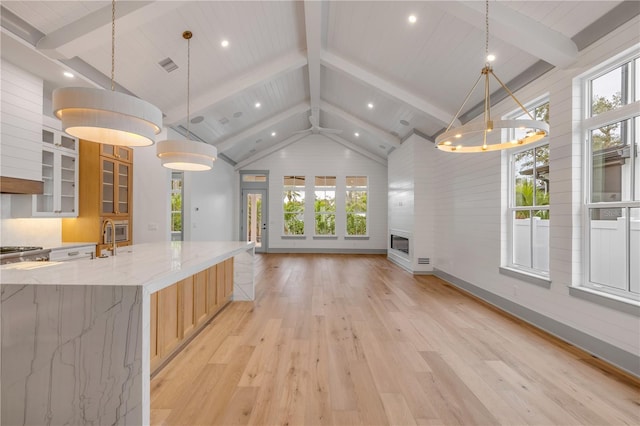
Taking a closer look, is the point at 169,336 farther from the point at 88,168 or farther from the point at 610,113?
the point at 610,113

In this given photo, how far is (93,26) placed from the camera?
3.10 m

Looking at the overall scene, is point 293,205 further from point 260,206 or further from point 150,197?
point 150,197

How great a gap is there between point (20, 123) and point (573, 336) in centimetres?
634

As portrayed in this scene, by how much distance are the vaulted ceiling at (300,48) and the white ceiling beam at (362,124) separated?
60cm

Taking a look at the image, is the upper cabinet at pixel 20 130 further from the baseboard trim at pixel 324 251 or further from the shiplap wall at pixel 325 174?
the baseboard trim at pixel 324 251

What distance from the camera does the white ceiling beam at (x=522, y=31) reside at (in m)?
2.88

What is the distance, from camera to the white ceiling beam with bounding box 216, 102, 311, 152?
7.55m

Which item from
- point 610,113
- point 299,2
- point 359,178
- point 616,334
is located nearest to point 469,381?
point 616,334

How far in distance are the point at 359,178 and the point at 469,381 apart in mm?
8205

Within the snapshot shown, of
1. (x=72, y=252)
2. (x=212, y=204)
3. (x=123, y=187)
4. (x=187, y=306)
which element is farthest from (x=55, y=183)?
(x=212, y=204)

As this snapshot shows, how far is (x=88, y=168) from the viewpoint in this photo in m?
4.48

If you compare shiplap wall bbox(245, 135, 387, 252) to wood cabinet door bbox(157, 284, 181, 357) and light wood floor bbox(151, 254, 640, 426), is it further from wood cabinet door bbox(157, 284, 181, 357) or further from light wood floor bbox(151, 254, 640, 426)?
wood cabinet door bbox(157, 284, 181, 357)

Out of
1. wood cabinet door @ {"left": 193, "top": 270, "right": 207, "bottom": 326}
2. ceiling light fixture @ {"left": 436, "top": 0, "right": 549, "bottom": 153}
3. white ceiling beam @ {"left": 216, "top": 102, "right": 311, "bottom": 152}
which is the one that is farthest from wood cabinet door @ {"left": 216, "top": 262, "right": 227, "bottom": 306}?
white ceiling beam @ {"left": 216, "top": 102, "right": 311, "bottom": 152}

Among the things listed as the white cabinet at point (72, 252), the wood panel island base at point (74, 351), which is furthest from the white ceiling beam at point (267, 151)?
the wood panel island base at point (74, 351)
